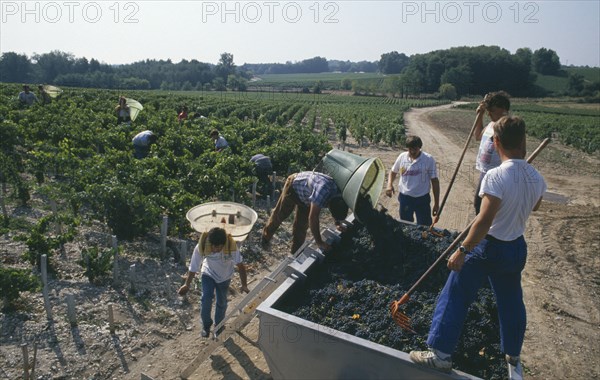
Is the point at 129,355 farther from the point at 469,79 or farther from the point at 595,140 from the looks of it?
the point at 469,79

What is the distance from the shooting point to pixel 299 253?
16.5 feet

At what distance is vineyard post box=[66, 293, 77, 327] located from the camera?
4.67 m

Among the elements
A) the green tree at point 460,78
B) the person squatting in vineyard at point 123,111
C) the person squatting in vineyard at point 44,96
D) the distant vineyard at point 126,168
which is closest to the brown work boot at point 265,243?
the distant vineyard at point 126,168

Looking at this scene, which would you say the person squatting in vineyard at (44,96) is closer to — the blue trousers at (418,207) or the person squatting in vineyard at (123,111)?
the person squatting in vineyard at (123,111)

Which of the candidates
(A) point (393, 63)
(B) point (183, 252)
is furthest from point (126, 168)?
(A) point (393, 63)

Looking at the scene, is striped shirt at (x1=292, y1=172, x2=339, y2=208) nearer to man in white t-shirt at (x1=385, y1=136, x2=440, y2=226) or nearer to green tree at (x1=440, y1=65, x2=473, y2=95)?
man in white t-shirt at (x1=385, y1=136, x2=440, y2=226)

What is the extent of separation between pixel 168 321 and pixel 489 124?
15.6ft

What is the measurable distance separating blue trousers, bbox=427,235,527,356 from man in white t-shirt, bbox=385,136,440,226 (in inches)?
104

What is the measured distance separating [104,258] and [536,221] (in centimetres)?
897

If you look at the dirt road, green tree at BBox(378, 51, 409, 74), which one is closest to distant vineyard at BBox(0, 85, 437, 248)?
the dirt road

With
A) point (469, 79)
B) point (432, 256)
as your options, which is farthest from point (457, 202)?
point (469, 79)

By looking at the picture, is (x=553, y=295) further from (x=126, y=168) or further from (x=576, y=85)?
(x=576, y=85)

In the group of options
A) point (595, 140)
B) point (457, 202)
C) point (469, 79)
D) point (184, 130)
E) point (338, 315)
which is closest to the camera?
point (338, 315)

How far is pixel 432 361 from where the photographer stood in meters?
3.12
